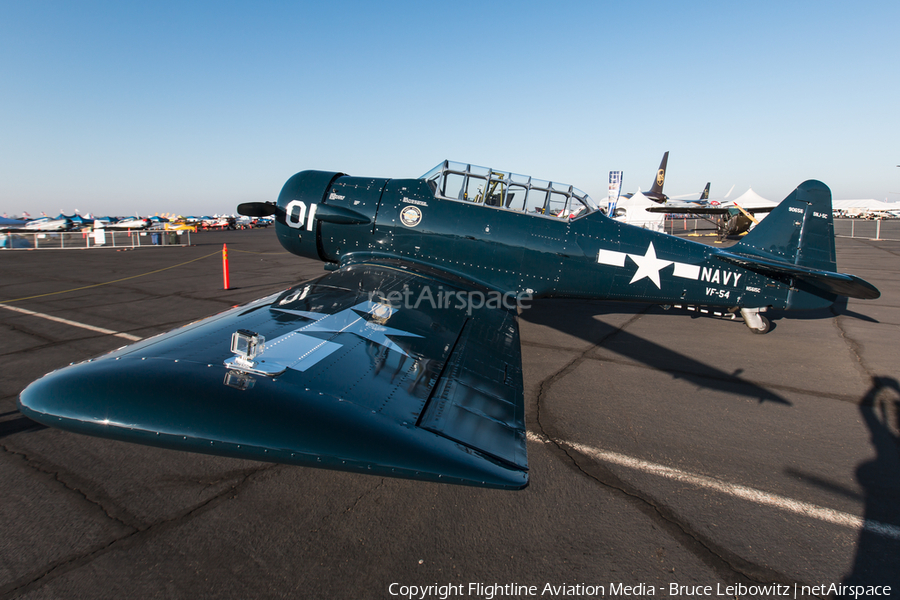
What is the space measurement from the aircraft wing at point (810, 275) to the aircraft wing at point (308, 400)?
5.10 metres

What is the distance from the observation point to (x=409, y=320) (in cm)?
425

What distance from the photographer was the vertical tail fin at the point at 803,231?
7.11m

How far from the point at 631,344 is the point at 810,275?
8.50 feet

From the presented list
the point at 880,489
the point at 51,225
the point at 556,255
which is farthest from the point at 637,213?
the point at 51,225

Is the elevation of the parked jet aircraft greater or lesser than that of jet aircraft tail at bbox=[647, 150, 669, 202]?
lesser

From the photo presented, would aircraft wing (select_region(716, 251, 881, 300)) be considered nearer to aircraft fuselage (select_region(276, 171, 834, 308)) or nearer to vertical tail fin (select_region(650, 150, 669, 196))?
aircraft fuselage (select_region(276, 171, 834, 308))

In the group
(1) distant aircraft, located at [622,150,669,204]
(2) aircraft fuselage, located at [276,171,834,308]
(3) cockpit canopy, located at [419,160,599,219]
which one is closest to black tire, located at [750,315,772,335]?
(2) aircraft fuselage, located at [276,171,834,308]

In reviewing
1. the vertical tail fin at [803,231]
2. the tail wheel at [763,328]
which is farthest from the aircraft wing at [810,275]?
the tail wheel at [763,328]

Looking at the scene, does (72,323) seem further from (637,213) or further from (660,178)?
(660,178)

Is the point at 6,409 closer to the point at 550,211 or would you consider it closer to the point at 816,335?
the point at 550,211

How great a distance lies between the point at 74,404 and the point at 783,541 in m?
4.23

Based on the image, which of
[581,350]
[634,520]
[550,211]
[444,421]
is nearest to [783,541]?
[634,520]

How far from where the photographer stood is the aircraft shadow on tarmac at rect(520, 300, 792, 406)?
17.2ft

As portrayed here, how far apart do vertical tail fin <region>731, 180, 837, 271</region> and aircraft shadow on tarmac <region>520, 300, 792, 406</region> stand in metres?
2.39
